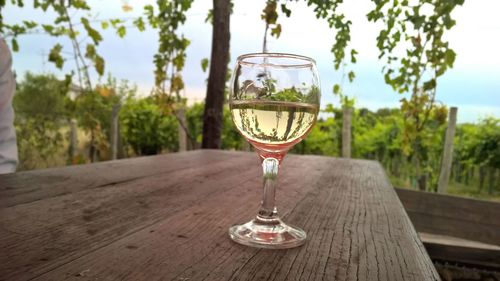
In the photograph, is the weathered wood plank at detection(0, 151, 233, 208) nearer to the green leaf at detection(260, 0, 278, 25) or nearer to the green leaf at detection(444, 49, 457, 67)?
the green leaf at detection(260, 0, 278, 25)

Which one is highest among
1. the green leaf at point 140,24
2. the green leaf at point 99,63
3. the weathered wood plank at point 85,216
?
the green leaf at point 140,24

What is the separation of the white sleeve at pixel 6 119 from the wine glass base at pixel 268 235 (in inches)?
60.0

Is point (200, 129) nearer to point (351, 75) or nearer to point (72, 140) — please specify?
point (72, 140)

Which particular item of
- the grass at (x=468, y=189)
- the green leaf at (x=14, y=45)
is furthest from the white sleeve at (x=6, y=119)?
the grass at (x=468, y=189)

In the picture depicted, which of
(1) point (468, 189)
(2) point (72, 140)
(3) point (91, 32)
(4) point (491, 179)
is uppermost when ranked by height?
(3) point (91, 32)

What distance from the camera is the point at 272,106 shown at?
0.77 meters

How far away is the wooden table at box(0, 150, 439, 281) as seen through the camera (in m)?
0.65

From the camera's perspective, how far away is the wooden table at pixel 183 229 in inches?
25.6

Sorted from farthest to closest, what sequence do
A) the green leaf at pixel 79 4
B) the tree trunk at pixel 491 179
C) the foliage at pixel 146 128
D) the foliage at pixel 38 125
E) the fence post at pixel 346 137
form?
1. the foliage at pixel 146 128
2. the tree trunk at pixel 491 179
3. the foliage at pixel 38 125
4. the fence post at pixel 346 137
5. the green leaf at pixel 79 4

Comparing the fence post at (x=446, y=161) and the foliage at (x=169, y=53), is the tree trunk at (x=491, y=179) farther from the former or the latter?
the foliage at (x=169, y=53)

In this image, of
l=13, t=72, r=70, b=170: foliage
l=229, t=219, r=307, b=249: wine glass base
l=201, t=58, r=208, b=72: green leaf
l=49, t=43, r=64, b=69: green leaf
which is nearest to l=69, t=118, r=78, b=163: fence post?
l=13, t=72, r=70, b=170: foliage

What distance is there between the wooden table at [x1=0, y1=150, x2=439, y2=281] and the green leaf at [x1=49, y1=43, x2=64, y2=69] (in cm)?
285

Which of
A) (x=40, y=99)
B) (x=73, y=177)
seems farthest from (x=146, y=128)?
(x=73, y=177)

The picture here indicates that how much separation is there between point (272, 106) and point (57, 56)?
3.86m
